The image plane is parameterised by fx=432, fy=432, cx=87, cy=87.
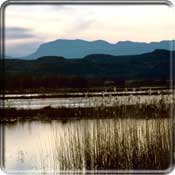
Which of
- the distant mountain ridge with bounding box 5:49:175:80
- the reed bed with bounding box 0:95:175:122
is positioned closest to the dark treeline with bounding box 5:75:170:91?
the distant mountain ridge with bounding box 5:49:175:80

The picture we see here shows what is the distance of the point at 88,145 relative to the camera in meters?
3.40

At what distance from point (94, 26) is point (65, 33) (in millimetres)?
197

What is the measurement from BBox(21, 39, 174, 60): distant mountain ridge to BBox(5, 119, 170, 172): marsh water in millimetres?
510

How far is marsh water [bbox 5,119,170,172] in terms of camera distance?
2.86 metres

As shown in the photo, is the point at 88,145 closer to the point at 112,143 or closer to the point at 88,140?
the point at 88,140

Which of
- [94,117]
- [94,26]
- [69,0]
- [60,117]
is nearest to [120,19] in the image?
[94,26]

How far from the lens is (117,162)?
3.10m

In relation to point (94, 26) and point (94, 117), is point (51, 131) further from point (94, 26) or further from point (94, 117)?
point (94, 26)

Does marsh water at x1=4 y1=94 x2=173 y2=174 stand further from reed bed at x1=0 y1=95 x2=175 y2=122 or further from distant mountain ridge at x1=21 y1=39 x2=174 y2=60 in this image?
distant mountain ridge at x1=21 y1=39 x2=174 y2=60

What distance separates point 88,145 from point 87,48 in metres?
0.88

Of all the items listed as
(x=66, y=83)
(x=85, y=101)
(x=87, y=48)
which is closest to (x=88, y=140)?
(x=85, y=101)

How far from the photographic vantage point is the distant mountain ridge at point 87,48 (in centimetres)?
287

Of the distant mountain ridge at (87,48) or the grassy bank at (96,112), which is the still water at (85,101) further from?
the distant mountain ridge at (87,48)

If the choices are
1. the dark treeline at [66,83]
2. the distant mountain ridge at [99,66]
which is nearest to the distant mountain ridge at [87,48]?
the distant mountain ridge at [99,66]
